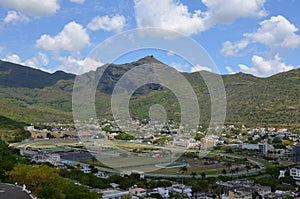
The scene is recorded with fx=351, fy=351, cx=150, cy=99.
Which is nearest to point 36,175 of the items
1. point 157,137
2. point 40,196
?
point 40,196

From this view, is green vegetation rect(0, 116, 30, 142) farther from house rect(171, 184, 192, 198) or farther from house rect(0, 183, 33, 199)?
house rect(0, 183, 33, 199)

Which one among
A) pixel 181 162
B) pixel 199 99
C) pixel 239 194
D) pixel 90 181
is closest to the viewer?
pixel 239 194

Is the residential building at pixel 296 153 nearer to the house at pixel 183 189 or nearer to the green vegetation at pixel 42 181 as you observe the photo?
the house at pixel 183 189

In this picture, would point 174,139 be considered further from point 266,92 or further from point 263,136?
point 266,92

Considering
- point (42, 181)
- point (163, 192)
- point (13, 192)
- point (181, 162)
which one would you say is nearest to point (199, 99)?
point (181, 162)

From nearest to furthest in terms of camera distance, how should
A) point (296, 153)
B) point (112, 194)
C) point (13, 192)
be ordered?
point (13, 192) < point (112, 194) < point (296, 153)

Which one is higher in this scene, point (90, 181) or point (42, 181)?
point (42, 181)

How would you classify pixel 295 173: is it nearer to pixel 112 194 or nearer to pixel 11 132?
pixel 112 194

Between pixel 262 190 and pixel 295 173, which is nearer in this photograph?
pixel 262 190
